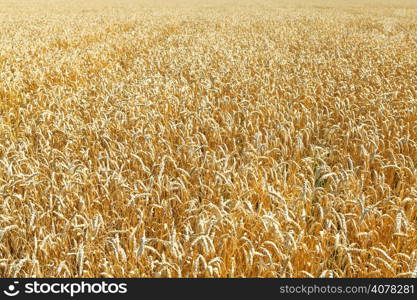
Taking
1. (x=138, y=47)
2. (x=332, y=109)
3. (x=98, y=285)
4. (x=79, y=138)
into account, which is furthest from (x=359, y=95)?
(x=138, y=47)

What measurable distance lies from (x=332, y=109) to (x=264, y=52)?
5416 millimetres

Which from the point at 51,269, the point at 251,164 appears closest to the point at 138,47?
the point at 251,164

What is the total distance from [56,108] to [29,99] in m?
0.69


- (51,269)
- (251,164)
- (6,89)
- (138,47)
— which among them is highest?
(138,47)

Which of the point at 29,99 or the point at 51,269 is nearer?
the point at 51,269

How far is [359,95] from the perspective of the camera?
6145 millimetres

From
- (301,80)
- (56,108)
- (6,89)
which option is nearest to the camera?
(56,108)

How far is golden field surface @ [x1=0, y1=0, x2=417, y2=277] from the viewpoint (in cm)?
238

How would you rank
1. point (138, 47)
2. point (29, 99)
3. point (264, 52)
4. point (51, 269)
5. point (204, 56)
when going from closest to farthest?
1. point (51, 269)
2. point (29, 99)
3. point (204, 56)
4. point (264, 52)
5. point (138, 47)

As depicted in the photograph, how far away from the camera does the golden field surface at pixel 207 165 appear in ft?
7.80

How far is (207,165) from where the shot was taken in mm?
3455

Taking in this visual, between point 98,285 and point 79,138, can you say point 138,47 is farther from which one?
point 98,285

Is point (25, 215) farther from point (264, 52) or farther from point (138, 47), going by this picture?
point (138, 47)

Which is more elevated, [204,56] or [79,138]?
[204,56]
